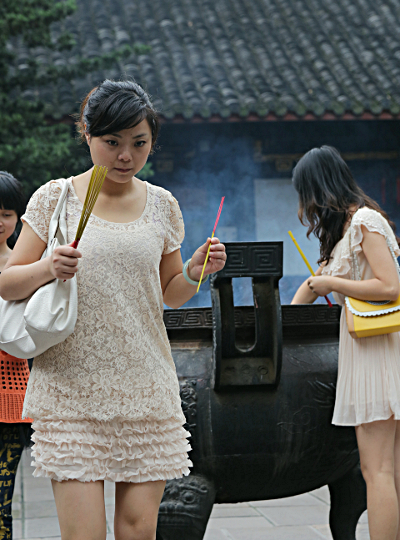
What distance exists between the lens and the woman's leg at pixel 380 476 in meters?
2.54

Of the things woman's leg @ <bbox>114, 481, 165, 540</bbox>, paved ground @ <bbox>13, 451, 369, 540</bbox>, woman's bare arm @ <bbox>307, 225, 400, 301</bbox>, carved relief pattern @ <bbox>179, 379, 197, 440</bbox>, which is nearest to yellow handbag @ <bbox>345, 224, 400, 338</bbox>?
woman's bare arm @ <bbox>307, 225, 400, 301</bbox>

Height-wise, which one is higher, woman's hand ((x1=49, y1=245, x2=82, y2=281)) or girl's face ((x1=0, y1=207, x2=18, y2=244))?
girl's face ((x1=0, y1=207, x2=18, y2=244))

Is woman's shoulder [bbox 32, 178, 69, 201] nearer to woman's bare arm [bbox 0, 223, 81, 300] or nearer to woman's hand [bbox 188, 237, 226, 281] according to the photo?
woman's bare arm [bbox 0, 223, 81, 300]

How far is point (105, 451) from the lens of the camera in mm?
1857

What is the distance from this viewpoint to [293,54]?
9898mm

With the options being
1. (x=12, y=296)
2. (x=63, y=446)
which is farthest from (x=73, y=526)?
(x=12, y=296)

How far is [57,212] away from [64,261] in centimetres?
23

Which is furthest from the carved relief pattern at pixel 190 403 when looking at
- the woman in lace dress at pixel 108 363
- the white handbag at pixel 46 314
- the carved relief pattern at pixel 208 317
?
the white handbag at pixel 46 314

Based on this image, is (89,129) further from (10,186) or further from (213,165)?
(213,165)

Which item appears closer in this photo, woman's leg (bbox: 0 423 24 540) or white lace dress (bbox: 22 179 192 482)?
white lace dress (bbox: 22 179 192 482)

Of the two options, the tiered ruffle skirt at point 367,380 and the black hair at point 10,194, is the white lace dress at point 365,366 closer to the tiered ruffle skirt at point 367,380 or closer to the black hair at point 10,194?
the tiered ruffle skirt at point 367,380

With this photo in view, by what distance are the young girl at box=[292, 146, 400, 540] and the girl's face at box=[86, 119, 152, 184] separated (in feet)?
3.54

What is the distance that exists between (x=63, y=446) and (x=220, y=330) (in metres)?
1.09

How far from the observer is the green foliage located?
248 inches
